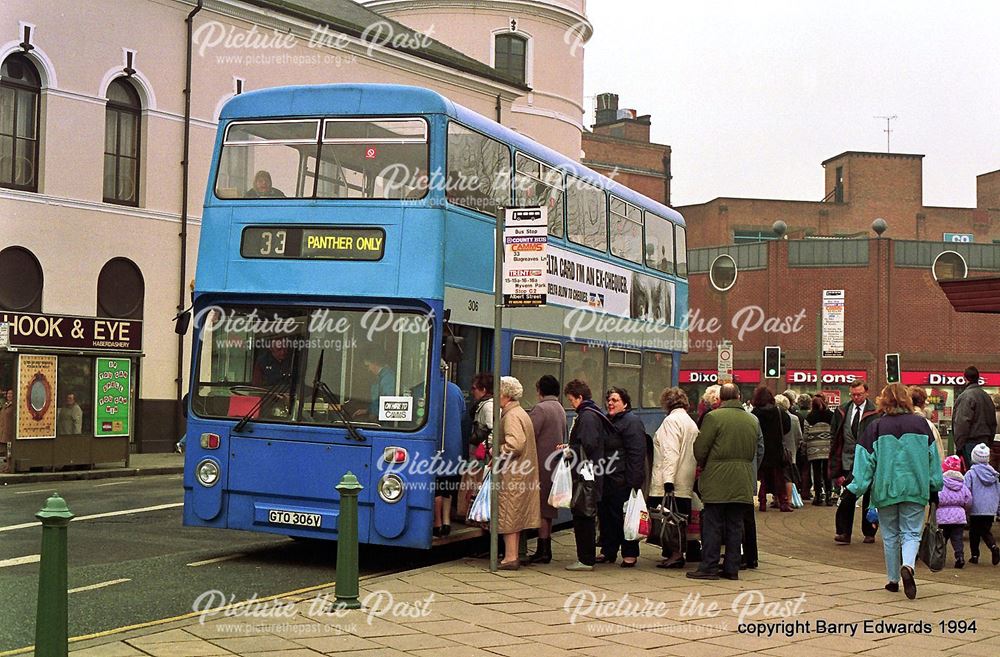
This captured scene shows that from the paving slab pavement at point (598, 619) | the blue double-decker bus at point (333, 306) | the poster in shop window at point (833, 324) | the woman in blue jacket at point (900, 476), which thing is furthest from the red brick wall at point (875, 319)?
the blue double-decker bus at point (333, 306)

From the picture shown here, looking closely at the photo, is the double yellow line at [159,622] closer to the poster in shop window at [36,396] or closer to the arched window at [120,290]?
the poster in shop window at [36,396]

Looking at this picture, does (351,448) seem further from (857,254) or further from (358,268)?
(857,254)

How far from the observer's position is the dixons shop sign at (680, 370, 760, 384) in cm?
6481

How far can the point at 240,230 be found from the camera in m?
12.4

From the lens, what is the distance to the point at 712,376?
66500mm

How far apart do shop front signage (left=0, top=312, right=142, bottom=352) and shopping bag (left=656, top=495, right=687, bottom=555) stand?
15820 mm

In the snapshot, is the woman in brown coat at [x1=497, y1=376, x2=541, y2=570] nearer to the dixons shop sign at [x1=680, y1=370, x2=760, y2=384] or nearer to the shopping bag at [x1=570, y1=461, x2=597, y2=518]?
the shopping bag at [x1=570, y1=461, x2=597, y2=518]

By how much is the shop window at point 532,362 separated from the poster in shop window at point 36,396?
12.6 metres

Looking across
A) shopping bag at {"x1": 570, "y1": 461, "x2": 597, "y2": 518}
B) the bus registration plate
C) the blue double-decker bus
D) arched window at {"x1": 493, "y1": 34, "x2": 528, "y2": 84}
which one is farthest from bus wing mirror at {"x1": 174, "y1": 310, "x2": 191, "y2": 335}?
arched window at {"x1": 493, "y1": 34, "x2": 528, "y2": 84}

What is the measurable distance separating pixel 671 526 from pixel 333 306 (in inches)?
157

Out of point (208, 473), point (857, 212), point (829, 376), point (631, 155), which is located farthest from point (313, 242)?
point (857, 212)

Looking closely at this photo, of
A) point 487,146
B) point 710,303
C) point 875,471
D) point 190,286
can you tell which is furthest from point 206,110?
point 710,303

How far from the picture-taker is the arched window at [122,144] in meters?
30.3

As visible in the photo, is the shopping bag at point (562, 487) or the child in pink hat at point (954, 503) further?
the child in pink hat at point (954, 503)
